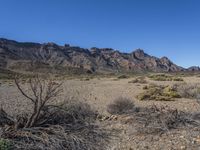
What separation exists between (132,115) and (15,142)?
15.1ft

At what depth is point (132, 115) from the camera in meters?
9.50

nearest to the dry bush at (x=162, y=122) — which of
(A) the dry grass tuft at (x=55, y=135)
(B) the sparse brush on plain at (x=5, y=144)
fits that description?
(A) the dry grass tuft at (x=55, y=135)

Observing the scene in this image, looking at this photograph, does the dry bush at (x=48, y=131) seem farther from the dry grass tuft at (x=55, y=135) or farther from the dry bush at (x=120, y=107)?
the dry bush at (x=120, y=107)

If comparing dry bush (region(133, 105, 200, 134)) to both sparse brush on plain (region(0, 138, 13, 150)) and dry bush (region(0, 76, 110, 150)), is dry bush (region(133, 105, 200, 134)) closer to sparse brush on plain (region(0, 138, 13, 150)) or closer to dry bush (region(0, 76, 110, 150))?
dry bush (region(0, 76, 110, 150))

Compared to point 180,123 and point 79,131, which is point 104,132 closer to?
point 79,131

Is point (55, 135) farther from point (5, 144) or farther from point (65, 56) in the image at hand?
point (65, 56)

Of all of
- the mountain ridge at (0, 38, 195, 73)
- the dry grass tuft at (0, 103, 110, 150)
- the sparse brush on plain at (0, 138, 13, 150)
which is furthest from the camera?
the mountain ridge at (0, 38, 195, 73)

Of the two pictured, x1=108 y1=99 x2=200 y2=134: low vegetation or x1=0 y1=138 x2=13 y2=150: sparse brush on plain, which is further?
x1=108 y1=99 x2=200 y2=134: low vegetation

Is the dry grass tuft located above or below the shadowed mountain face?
below

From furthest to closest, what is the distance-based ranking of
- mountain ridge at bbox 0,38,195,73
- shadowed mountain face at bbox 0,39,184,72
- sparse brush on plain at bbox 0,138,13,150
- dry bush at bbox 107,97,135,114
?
mountain ridge at bbox 0,38,195,73
shadowed mountain face at bbox 0,39,184,72
dry bush at bbox 107,97,135,114
sparse brush on plain at bbox 0,138,13,150

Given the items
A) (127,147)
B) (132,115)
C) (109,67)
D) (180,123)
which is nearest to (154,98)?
(132,115)

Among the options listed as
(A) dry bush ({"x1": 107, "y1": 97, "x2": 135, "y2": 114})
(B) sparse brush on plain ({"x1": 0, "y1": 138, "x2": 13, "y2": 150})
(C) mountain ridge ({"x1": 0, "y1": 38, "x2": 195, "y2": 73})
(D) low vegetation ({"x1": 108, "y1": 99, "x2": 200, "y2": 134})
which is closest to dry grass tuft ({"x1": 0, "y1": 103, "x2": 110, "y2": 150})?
(B) sparse brush on plain ({"x1": 0, "y1": 138, "x2": 13, "y2": 150})

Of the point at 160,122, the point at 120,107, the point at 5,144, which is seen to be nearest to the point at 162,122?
the point at 160,122

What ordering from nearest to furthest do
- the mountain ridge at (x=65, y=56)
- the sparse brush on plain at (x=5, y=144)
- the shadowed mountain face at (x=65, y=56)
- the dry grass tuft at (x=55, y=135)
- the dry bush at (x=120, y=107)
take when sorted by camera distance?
the sparse brush on plain at (x=5, y=144) → the dry grass tuft at (x=55, y=135) → the dry bush at (x=120, y=107) → the shadowed mountain face at (x=65, y=56) → the mountain ridge at (x=65, y=56)
